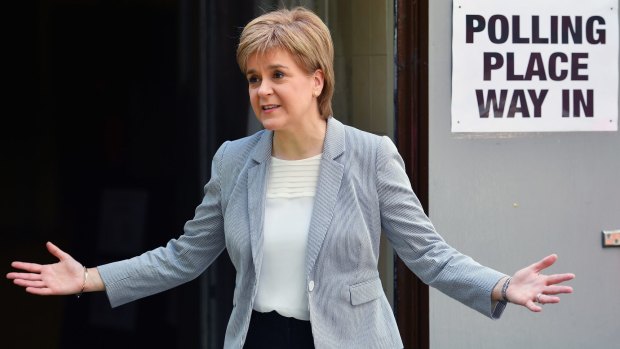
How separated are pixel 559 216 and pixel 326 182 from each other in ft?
7.58

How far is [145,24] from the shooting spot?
486 cm

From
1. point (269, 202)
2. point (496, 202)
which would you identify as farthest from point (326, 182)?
point (496, 202)

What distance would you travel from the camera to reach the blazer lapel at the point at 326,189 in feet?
9.70

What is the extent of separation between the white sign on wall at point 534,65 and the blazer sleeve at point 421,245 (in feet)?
6.17

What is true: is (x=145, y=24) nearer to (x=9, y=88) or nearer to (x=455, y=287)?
(x=9, y=88)

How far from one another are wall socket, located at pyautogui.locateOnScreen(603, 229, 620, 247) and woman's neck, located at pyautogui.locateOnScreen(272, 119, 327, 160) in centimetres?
238

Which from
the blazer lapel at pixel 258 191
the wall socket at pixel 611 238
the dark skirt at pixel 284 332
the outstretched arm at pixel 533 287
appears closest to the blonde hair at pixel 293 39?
the blazer lapel at pixel 258 191

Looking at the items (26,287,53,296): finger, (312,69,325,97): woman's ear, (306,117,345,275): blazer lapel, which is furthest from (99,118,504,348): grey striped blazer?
(26,287,53,296): finger

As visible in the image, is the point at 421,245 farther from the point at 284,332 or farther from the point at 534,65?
the point at 534,65

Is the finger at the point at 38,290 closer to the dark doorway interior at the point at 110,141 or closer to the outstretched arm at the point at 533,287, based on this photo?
the outstretched arm at the point at 533,287

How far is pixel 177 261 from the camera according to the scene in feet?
10.9

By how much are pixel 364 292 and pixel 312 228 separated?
261 mm

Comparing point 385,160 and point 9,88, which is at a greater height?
point 9,88

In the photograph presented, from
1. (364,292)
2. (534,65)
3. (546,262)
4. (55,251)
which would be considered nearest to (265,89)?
(364,292)
